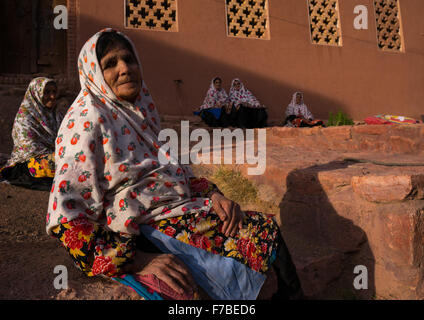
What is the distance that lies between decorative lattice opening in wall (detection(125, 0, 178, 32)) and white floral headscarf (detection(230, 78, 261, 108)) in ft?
5.99

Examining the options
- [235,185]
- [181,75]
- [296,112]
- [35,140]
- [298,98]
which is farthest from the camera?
[298,98]

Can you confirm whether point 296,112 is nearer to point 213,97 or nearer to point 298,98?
point 298,98

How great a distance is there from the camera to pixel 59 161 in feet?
3.35

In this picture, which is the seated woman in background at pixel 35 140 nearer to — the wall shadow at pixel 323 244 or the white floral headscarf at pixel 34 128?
the white floral headscarf at pixel 34 128

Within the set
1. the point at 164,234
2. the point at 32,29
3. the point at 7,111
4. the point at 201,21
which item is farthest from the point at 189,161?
the point at 32,29

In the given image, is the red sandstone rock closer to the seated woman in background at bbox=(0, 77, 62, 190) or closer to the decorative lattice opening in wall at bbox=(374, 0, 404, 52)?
the seated woman in background at bbox=(0, 77, 62, 190)

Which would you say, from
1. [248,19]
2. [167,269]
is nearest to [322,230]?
[167,269]

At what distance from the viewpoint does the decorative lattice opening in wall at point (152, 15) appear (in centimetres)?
623

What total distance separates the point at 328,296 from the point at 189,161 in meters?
1.87

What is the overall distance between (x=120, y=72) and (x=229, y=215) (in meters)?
0.71

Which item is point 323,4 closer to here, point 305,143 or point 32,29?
point 305,143

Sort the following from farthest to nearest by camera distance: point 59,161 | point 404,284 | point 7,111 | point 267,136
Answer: point 7,111
point 267,136
point 404,284
point 59,161

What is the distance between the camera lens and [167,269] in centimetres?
95

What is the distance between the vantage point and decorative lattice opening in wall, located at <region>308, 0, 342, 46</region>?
764 centimetres
